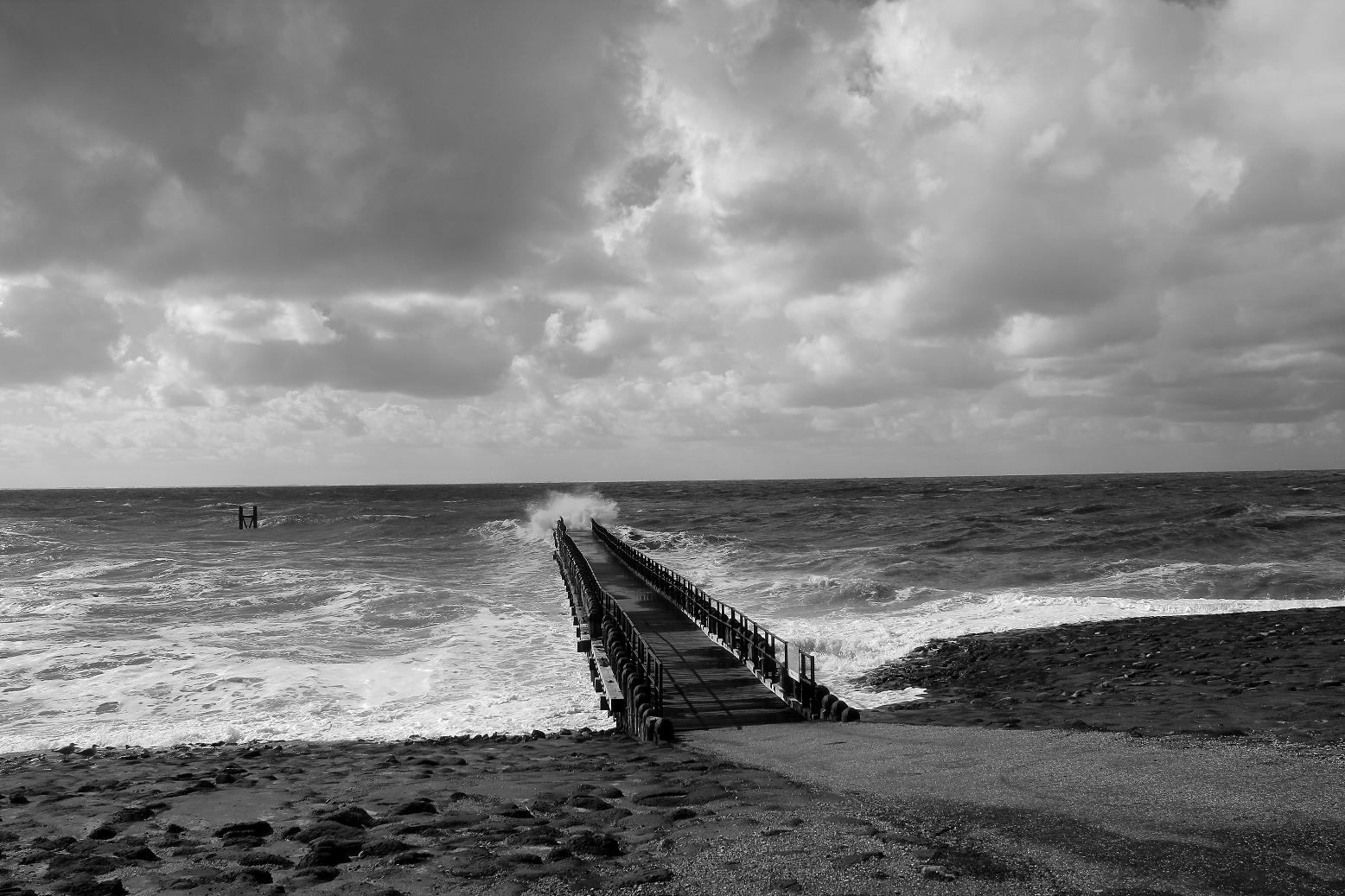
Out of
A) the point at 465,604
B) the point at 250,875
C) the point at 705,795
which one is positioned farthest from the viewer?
the point at 465,604

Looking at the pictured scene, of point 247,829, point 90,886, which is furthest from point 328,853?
point 90,886

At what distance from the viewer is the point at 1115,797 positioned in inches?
297

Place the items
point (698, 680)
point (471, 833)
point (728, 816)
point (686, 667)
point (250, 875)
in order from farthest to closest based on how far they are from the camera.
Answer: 1. point (686, 667)
2. point (698, 680)
3. point (728, 816)
4. point (471, 833)
5. point (250, 875)

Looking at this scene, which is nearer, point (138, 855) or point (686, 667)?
point (138, 855)

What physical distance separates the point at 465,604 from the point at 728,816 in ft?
69.6

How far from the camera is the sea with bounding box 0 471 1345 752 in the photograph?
1557 cm

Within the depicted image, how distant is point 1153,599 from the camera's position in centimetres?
2528

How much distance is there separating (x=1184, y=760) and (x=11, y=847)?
11.6 meters

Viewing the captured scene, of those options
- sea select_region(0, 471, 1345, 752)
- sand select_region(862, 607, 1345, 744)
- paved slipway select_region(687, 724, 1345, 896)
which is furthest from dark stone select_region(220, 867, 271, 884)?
sand select_region(862, 607, 1345, 744)

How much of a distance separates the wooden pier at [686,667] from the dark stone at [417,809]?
452 centimetres

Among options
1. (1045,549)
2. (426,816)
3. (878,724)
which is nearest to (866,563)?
(1045,549)

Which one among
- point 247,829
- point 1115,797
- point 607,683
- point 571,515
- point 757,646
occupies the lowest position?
point 571,515

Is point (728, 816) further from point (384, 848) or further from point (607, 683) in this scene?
point (607, 683)

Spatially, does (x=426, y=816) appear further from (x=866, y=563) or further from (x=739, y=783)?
(x=866, y=563)
